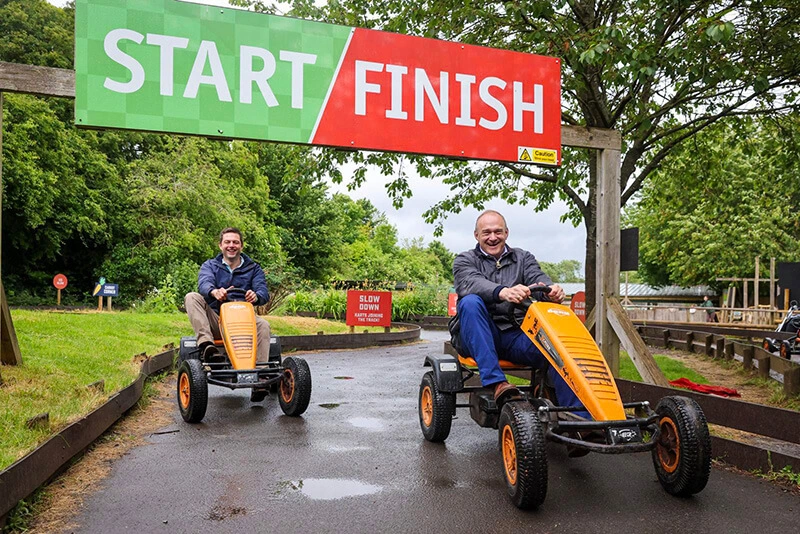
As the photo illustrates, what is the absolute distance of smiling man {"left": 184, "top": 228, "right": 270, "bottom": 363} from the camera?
243 inches

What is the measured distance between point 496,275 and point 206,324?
2.86 m

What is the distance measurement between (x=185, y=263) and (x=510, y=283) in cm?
2101

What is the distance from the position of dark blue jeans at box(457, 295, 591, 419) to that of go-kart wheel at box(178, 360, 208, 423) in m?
2.19

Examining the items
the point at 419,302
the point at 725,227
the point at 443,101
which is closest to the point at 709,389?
the point at 443,101

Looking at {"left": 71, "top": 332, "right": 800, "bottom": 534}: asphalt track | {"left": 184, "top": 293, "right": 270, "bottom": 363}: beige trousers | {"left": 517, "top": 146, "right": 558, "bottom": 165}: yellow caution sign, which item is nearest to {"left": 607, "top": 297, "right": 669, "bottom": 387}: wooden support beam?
{"left": 71, "top": 332, "right": 800, "bottom": 534}: asphalt track

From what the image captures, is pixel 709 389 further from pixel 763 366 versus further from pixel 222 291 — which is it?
pixel 222 291

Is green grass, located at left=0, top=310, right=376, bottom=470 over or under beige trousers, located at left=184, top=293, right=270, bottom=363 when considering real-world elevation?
under

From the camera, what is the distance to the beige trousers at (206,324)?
20.2 ft

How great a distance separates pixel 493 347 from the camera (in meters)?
4.28

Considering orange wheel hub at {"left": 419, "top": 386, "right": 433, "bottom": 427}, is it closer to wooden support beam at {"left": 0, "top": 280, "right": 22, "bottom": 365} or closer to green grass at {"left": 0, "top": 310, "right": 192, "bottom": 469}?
green grass at {"left": 0, "top": 310, "right": 192, "bottom": 469}

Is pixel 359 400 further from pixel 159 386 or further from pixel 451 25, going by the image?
pixel 451 25

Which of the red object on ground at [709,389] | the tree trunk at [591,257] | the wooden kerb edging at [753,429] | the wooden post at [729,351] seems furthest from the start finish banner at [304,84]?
the wooden post at [729,351]

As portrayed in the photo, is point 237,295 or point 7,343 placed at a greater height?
point 237,295

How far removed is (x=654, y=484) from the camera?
394cm
